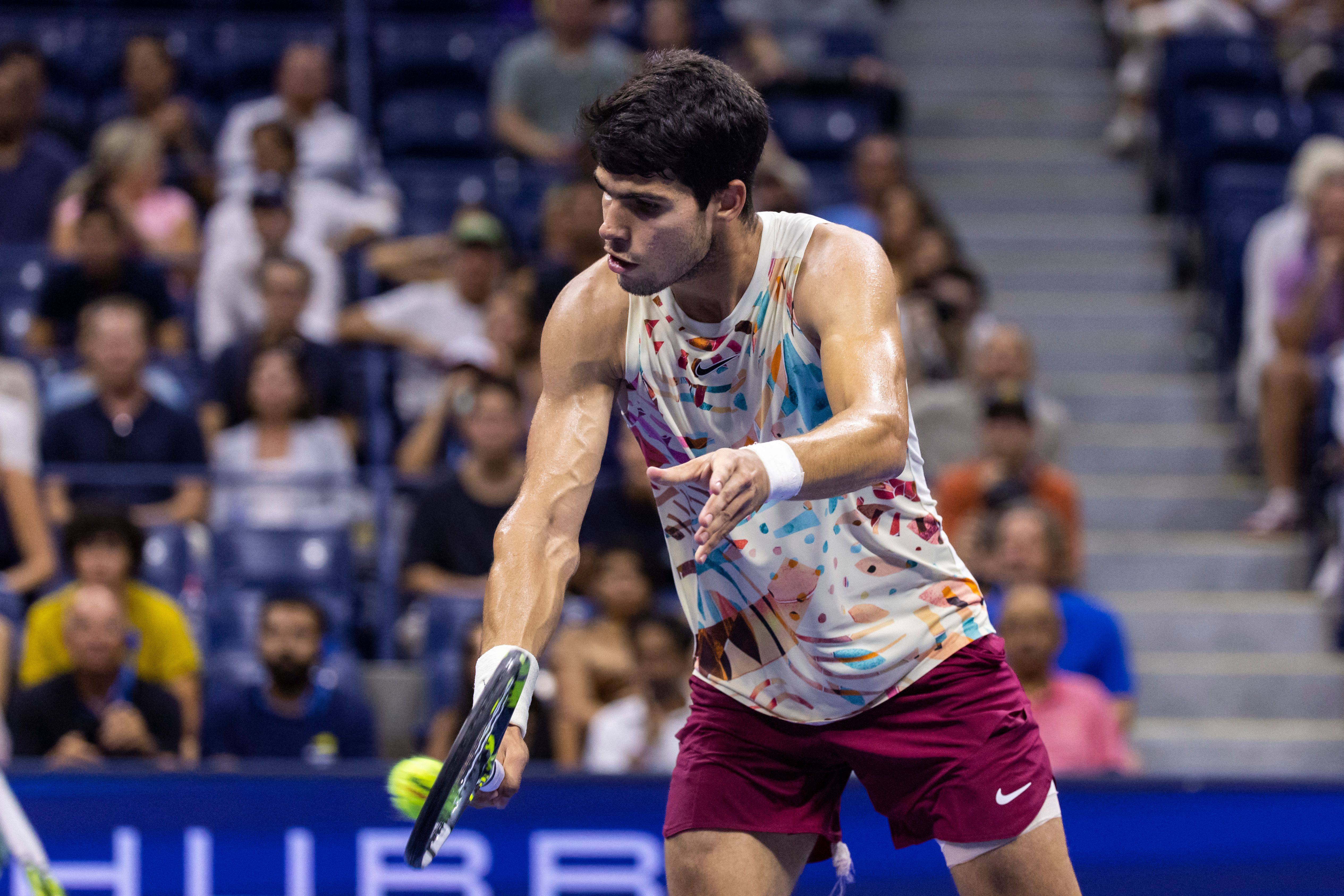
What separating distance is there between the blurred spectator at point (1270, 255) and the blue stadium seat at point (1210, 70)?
54.3 inches

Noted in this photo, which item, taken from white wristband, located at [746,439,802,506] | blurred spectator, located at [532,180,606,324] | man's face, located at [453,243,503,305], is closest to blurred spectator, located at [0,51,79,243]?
man's face, located at [453,243,503,305]

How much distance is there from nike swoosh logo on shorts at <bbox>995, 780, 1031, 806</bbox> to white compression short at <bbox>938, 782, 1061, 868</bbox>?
5 cm

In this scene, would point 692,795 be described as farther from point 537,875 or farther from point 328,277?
point 328,277

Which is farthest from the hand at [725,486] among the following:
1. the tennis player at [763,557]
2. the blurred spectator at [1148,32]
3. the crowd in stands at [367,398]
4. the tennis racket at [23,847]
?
the blurred spectator at [1148,32]

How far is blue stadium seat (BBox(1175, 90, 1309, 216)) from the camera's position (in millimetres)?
9438

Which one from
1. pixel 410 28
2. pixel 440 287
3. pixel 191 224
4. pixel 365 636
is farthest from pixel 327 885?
pixel 410 28

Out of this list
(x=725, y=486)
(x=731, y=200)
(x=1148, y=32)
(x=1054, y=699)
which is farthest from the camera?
(x=1148, y=32)

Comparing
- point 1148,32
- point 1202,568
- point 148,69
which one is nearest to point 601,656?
point 1202,568

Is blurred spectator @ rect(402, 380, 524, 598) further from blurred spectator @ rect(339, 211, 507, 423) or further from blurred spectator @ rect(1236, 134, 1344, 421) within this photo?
blurred spectator @ rect(1236, 134, 1344, 421)

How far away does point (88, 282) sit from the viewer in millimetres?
7867

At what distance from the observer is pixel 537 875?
5121 mm

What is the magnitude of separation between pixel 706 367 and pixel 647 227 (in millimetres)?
314

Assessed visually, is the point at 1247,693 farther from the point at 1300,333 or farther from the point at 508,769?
the point at 508,769

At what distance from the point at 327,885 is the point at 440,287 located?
11.8 feet
